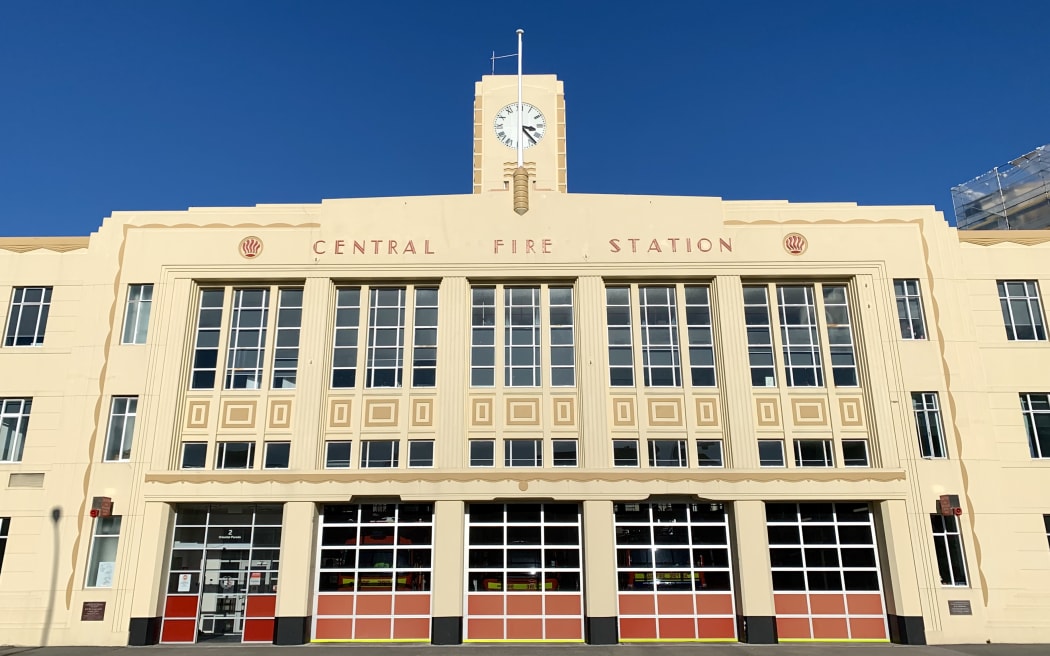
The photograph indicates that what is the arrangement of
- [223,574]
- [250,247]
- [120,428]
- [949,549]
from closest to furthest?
1. [949,549]
2. [223,574]
3. [120,428]
4. [250,247]

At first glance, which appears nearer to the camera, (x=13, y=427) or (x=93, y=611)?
(x=93, y=611)

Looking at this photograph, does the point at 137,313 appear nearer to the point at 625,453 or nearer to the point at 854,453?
the point at 625,453

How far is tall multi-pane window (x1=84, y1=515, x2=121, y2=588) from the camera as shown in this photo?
1989 centimetres

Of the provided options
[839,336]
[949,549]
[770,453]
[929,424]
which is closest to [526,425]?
[770,453]

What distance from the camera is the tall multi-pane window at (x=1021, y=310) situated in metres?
22.0

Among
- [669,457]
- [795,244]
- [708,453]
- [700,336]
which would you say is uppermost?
[795,244]

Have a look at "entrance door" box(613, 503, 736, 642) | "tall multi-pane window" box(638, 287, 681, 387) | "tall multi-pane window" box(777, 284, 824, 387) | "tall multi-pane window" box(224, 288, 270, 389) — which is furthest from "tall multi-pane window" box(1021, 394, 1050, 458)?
"tall multi-pane window" box(224, 288, 270, 389)

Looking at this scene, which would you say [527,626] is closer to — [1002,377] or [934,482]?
[934,482]

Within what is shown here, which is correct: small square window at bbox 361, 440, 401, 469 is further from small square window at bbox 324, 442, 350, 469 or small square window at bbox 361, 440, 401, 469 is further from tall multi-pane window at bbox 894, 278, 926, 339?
tall multi-pane window at bbox 894, 278, 926, 339

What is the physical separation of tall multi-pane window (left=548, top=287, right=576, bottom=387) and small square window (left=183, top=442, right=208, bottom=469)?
35.0 ft

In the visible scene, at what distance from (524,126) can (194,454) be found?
21.8 metres

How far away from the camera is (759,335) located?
877 inches

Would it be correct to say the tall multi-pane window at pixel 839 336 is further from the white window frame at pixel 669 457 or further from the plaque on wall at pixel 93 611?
the plaque on wall at pixel 93 611

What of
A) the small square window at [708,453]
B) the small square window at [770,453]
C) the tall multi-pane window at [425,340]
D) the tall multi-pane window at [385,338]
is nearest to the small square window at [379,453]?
the tall multi-pane window at [385,338]
